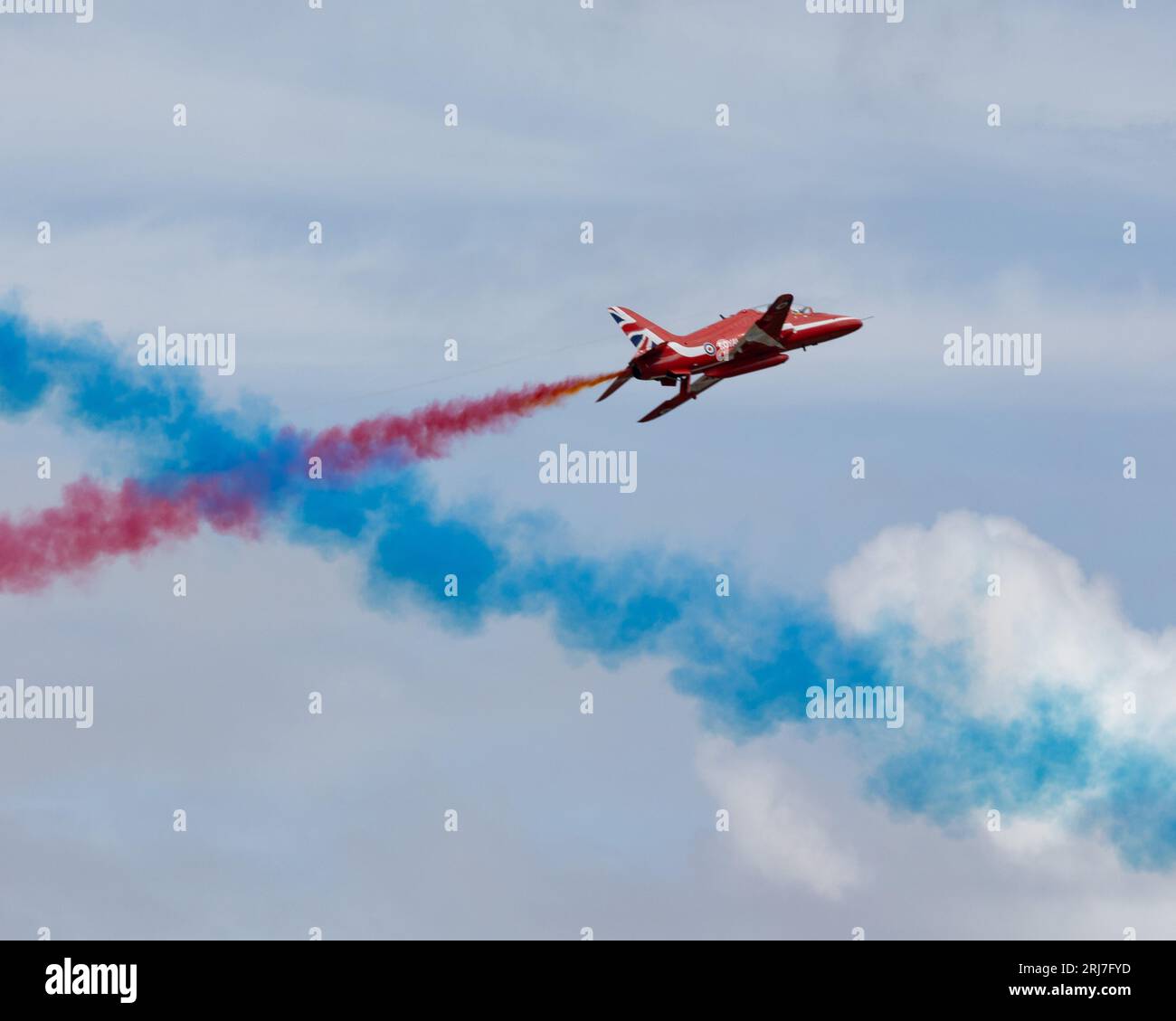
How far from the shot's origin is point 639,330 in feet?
398

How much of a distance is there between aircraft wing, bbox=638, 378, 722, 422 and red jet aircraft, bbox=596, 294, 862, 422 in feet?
0.15

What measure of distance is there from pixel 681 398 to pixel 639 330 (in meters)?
4.96

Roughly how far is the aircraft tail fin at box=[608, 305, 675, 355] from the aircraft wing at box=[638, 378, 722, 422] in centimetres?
379

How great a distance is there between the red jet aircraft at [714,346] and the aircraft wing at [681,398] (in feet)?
0.15

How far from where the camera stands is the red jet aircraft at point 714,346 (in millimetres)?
119812

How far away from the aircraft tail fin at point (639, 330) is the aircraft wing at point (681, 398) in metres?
3.79

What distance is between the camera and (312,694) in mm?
130000

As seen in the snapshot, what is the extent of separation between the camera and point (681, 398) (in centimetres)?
12450

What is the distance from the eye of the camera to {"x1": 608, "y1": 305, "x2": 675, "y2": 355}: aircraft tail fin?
12012 cm

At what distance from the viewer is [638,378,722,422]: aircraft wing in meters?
123

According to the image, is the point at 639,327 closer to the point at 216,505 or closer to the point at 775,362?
the point at 775,362

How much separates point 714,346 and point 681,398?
14.6 feet

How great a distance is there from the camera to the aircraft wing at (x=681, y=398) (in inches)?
4860
